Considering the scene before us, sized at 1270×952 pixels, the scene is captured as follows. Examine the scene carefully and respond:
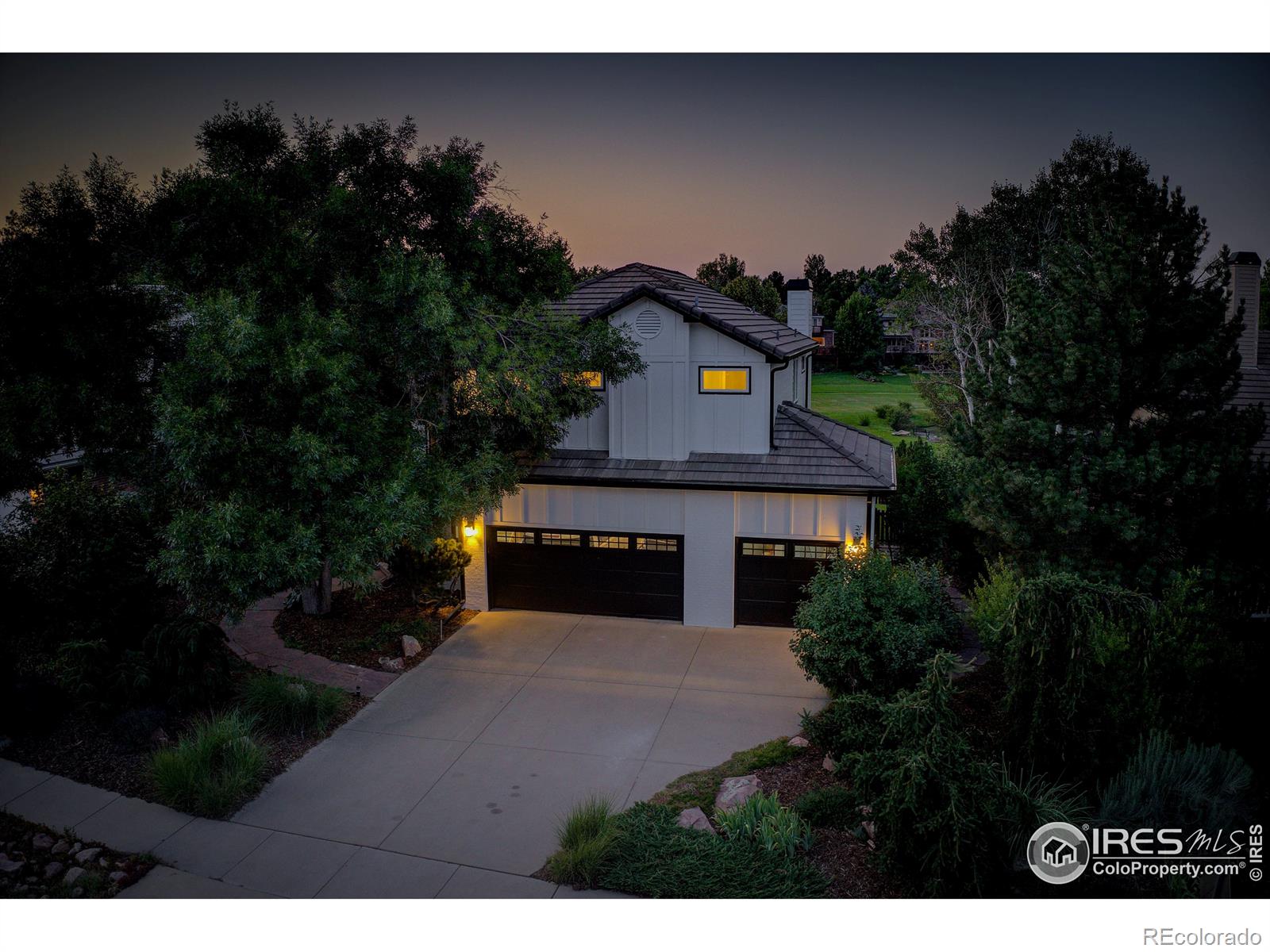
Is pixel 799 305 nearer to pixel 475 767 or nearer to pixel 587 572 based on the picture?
pixel 587 572

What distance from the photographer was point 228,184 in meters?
11.0

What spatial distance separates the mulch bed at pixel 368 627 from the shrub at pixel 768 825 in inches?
265

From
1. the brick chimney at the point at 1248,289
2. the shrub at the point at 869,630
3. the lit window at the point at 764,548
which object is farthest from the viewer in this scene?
the brick chimney at the point at 1248,289

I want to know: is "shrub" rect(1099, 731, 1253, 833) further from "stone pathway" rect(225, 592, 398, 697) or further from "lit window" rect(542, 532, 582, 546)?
"stone pathway" rect(225, 592, 398, 697)

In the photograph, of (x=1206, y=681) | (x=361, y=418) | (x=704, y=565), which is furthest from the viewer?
(x=704, y=565)

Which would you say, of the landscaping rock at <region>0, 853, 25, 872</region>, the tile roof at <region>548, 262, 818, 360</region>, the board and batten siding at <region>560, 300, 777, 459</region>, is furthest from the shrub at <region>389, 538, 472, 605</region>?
the landscaping rock at <region>0, 853, 25, 872</region>

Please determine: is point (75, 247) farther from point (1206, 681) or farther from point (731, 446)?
point (1206, 681)

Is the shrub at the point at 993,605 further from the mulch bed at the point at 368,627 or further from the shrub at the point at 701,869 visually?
the mulch bed at the point at 368,627

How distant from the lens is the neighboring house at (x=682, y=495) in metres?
14.0

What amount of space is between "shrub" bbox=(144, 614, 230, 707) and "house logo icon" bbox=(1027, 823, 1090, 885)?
9.73 meters

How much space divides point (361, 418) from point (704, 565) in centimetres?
662

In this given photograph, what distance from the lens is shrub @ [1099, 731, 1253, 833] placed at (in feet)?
24.0

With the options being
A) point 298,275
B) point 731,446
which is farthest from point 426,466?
point 731,446

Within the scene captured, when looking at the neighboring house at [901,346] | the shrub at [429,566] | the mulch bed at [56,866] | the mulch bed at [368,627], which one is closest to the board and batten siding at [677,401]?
the shrub at [429,566]
